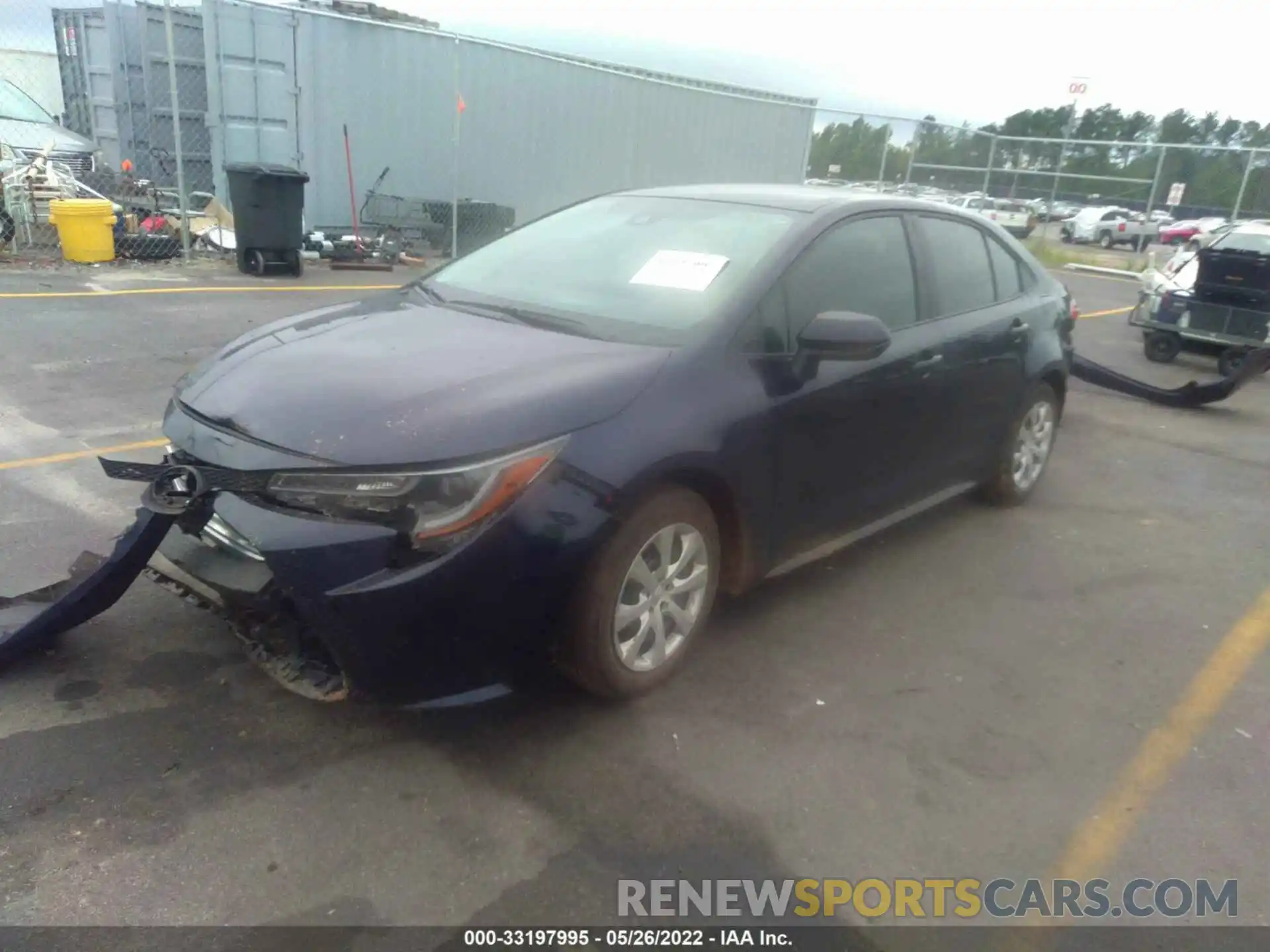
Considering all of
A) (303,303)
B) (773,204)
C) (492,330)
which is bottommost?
(303,303)

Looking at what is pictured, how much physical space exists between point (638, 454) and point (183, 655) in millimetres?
1747

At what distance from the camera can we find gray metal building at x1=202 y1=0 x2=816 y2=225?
42.1 ft

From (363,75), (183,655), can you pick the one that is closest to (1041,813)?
(183,655)

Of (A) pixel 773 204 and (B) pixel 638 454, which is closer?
(B) pixel 638 454

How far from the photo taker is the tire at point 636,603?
9.63 ft

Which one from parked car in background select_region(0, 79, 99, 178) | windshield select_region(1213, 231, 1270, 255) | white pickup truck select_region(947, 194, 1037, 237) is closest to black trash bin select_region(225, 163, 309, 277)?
parked car in background select_region(0, 79, 99, 178)

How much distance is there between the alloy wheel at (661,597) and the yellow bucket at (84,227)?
10150 millimetres

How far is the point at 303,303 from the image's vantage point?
10.0m

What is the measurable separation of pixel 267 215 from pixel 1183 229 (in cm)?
2567

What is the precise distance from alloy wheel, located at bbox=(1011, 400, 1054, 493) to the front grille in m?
12.4

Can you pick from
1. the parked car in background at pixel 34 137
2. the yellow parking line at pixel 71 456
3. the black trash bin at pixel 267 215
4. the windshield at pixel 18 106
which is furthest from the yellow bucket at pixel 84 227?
the yellow parking line at pixel 71 456

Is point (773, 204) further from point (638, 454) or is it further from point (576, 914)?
point (576, 914)

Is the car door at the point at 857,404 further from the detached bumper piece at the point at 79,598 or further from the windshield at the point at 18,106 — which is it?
the windshield at the point at 18,106

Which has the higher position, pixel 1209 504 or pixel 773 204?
pixel 773 204
